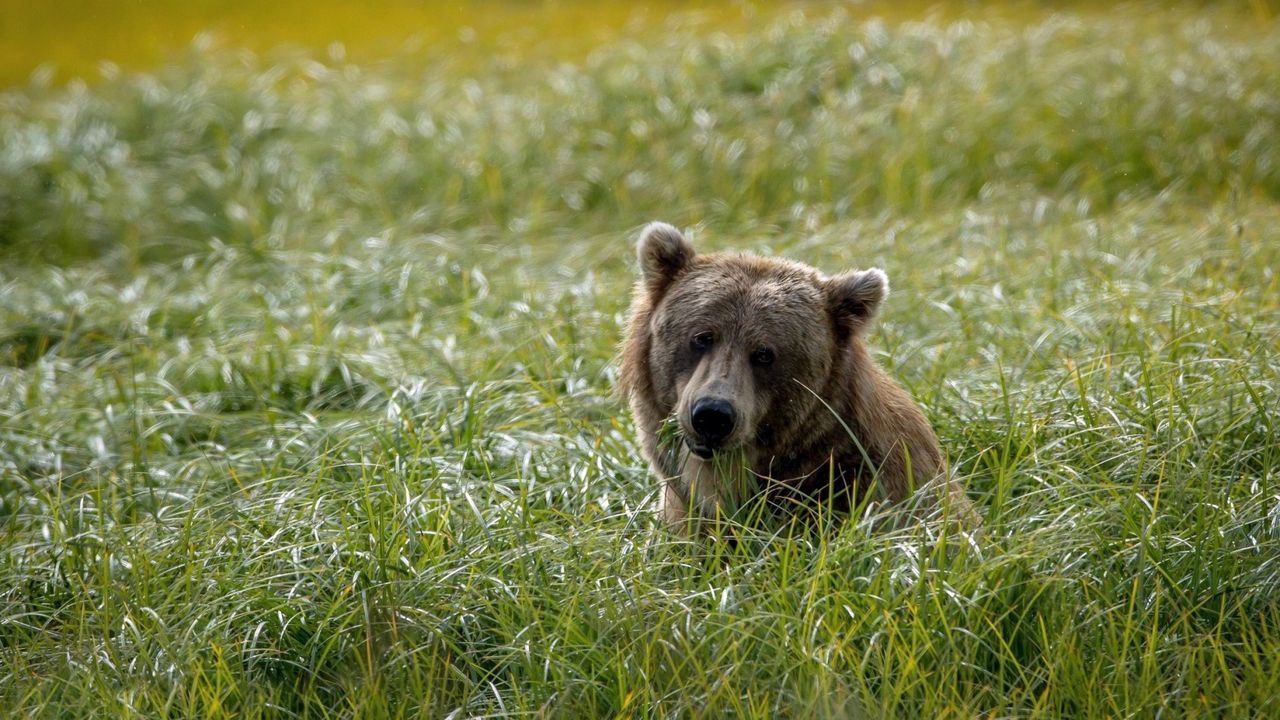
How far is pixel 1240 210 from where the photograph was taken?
6.97 metres

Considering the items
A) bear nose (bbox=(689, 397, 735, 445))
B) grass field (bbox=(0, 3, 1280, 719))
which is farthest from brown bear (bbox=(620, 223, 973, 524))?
grass field (bbox=(0, 3, 1280, 719))

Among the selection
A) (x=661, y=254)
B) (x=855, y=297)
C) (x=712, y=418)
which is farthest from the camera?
(x=661, y=254)

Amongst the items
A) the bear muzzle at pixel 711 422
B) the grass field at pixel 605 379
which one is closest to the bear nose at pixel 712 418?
the bear muzzle at pixel 711 422

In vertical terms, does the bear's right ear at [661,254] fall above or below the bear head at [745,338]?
above

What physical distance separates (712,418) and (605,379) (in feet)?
5.00

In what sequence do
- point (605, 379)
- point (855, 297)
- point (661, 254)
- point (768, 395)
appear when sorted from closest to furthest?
1. point (768, 395)
2. point (855, 297)
3. point (661, 254)
4. point (605, 379)

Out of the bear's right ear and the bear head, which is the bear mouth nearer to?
the bear head

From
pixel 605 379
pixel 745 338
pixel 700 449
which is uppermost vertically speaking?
pixel 745 338

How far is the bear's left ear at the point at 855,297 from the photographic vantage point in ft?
12.6

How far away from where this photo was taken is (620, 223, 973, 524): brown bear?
11.9ft

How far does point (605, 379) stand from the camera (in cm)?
500

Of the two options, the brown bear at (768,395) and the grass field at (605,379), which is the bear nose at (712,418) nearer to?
the brown bear at (768,395)

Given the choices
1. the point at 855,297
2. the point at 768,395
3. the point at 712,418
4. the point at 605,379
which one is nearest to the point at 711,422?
the point at 712,418

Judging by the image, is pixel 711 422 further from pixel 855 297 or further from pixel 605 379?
pixel 605 379
